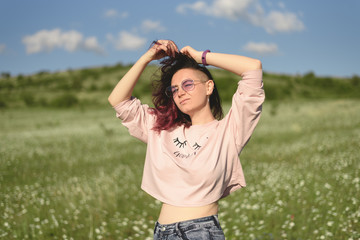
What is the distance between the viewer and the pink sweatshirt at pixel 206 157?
2.32 meters

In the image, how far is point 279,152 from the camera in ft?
35.2

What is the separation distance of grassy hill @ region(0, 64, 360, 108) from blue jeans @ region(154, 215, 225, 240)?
4398 centimetres

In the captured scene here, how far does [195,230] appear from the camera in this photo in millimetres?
2227

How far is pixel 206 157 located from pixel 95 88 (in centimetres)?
6433

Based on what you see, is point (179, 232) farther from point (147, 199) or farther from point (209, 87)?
point (147, 199)

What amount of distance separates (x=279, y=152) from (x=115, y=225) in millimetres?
7343

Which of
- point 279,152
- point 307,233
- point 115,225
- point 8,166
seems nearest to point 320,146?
point 279,152

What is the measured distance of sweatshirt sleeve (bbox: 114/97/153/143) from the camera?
2799mm

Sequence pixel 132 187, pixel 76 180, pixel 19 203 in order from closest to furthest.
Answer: pixel 19 203 → pixel 132 187 → pixel 76 180

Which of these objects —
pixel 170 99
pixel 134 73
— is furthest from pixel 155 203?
pixel 134 73

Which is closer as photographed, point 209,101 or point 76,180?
point 209,101

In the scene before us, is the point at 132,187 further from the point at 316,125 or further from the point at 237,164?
the point at 316,125

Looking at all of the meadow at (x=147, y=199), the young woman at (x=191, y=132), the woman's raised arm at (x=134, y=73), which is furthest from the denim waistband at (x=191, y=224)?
the meadow at (x=147, y=199)

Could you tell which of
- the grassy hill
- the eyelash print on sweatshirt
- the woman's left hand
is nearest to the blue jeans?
the eyelash print on sweatshirt
